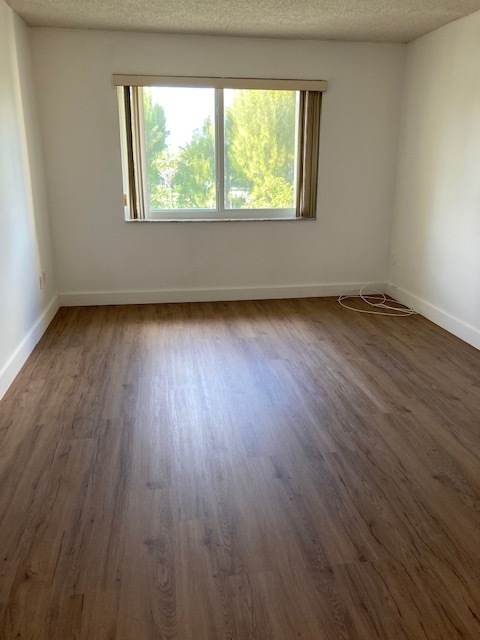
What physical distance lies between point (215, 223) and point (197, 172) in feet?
1.61

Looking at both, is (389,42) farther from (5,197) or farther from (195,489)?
(195,489)

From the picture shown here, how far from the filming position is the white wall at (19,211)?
11.0 feet

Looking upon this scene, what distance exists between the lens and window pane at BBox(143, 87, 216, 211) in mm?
4648

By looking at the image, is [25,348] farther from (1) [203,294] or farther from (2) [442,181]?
(2) [442,181]

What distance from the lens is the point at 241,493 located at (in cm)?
221

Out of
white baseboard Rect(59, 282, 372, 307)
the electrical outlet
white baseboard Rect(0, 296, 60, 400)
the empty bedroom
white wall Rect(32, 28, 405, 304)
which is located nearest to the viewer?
the empty bedroom

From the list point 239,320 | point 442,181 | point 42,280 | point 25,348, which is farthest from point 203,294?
point 442,181

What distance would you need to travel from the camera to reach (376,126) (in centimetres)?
493

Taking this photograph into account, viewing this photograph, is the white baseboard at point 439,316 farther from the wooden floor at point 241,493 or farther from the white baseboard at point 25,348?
the white baseboard at point 25,348

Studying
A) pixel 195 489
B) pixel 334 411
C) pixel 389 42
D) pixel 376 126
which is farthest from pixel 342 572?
pixel 389 42

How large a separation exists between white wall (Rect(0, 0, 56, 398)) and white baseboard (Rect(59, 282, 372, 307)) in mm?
444

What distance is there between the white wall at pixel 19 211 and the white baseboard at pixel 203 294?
0.44 meters

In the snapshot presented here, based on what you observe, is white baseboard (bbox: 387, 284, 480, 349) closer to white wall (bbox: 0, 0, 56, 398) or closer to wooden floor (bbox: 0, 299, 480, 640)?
wooden floor (bbox: 0, 299, 480, 640)

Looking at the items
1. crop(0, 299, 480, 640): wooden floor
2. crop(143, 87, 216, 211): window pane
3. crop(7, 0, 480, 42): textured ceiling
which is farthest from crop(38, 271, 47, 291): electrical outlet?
crop(7, 0, 480, 42): textured ceiling
